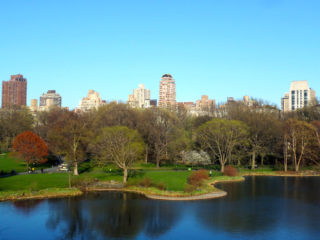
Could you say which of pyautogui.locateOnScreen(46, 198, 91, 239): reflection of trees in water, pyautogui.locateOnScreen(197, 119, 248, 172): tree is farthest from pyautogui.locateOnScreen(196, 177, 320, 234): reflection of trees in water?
pyautogui.locateOnScreen(197, 119, 248, 172): tree

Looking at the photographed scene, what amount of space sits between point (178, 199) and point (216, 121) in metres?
28.2

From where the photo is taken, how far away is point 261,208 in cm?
3378

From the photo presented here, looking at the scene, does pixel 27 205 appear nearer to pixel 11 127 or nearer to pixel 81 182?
pixel 81 182

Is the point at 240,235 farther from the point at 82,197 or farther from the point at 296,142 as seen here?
the point at 296,142

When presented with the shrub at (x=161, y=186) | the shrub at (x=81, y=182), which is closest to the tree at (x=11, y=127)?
the shrub at (x=81, y=182)

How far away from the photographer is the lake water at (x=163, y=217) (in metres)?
25.8

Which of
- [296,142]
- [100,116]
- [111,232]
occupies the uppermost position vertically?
[100,116]

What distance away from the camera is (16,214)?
102 feet

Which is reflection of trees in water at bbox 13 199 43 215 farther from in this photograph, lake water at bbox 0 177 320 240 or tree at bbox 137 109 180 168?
tree at bbox 137 109 180 168

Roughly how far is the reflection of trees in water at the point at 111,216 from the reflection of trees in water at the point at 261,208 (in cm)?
389

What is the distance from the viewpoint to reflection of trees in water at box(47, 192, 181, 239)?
26578 mm

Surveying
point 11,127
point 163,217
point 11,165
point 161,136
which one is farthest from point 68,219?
point 11,127

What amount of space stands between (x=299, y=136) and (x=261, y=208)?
112 feet

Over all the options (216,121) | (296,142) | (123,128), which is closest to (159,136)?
(216,121)
